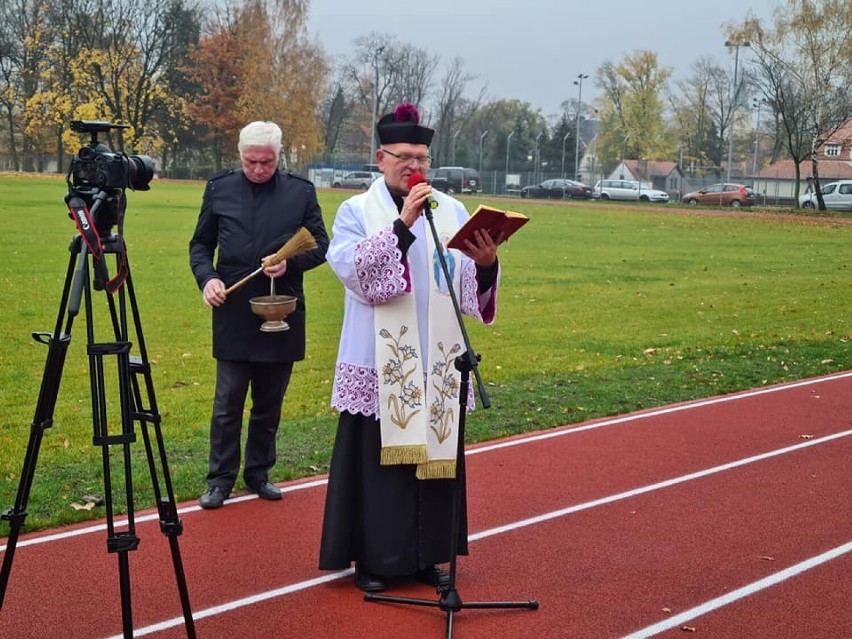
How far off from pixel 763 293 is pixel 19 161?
2536 inches

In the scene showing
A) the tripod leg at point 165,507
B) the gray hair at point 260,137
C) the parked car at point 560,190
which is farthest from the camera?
the parked car at point 560,190

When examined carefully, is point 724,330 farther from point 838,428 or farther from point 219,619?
point 219,619

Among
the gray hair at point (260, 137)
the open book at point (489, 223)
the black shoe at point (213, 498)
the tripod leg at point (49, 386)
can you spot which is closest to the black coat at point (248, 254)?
the gray hair at point (260, 137)

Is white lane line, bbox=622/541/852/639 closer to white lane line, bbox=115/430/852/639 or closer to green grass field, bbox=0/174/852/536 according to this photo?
white lane line, bbox=115/430/852/639

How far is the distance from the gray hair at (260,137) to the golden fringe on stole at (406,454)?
2037 mm

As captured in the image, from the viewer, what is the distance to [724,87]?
306ft

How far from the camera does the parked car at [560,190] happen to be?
62188 millimetres

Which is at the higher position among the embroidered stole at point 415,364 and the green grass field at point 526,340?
the embroidered stole at point 415,364

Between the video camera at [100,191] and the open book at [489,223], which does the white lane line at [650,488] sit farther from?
the video camera at [100,191]

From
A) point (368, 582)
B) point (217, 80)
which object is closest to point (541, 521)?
point (368, 582)

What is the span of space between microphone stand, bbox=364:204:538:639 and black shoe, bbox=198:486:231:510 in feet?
5.34

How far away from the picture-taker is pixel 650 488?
7.07 meters

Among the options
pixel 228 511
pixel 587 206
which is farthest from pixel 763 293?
pixel 587 206

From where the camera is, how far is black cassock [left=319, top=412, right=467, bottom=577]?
16.8 ft
